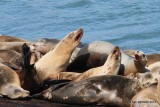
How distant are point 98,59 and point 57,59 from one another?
0.54 m

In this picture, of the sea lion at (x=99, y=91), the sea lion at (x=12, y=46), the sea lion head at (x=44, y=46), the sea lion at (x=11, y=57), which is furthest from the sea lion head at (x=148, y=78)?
the sea lion at (x=12, y=46)

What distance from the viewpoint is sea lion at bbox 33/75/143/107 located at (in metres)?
6.02

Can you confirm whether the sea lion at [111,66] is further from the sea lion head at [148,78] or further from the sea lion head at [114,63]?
the sea lion head at [148,78]

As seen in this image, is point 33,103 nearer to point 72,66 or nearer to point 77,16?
point 72,66

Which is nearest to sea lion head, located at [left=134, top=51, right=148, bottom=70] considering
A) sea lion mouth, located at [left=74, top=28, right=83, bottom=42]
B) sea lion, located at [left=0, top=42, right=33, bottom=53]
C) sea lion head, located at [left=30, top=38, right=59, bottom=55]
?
sea lion mouth, located at [left=74, top=28, right=83, bottom=42]

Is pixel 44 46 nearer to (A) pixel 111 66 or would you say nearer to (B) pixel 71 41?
(B) pixel 71 41

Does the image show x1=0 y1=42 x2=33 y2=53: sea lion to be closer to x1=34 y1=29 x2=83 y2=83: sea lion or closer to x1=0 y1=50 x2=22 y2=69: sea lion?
x1=0 y1=50 x2=22 y2=69: sea lion

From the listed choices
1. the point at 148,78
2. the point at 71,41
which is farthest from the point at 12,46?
the point at 148,78

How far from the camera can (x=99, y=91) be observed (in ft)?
19.9

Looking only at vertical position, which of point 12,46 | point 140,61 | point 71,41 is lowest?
point 12,46

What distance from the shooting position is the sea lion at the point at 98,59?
7.05 meters

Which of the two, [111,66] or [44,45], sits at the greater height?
[111,66]

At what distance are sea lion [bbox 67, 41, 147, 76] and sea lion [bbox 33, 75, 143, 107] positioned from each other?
32.4 inches

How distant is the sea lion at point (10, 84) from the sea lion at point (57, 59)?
378 mm
